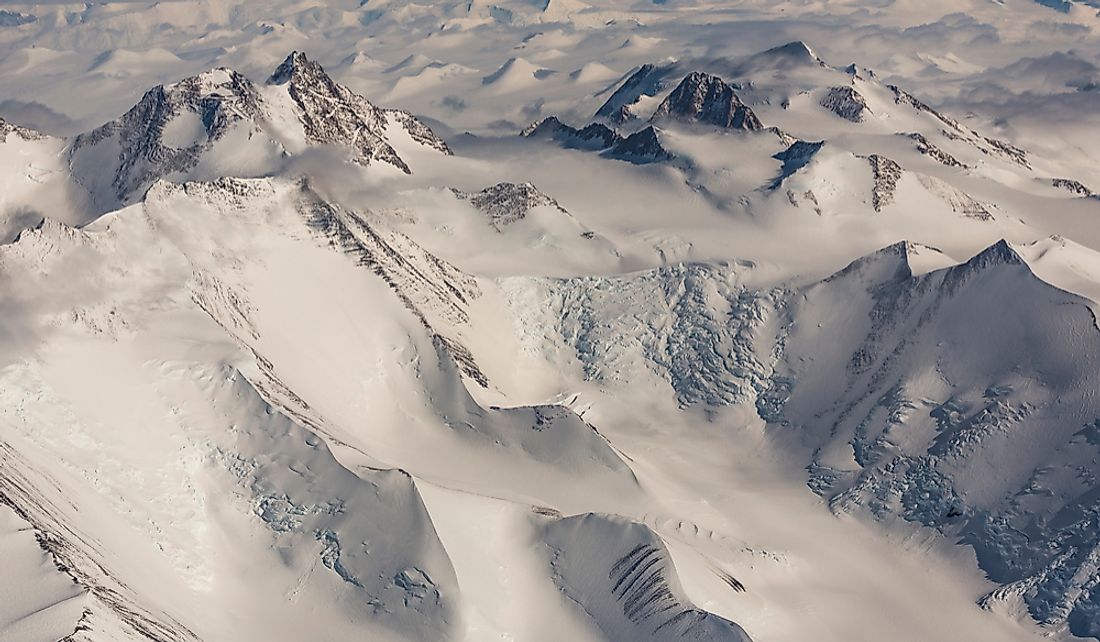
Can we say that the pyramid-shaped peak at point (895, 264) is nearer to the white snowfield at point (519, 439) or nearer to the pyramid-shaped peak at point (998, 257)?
the white snowfield at point (519, 439)

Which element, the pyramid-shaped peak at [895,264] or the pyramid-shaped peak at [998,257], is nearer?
the pyramid-shaped peak at [998,257]

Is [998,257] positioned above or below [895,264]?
above

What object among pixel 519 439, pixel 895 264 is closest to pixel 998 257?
pixel 895 264

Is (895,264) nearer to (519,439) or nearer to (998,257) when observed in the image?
(998,257)

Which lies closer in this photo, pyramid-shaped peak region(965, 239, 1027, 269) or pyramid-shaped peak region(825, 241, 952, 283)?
pyramid-shaped peak region(965, 239, 1027, 269)

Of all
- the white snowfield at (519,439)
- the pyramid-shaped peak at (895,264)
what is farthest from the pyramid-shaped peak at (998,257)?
the pyramid-shaped peak at (895,264)

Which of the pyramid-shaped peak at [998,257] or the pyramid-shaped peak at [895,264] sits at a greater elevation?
the pyramid-shaped peak at [998,257]

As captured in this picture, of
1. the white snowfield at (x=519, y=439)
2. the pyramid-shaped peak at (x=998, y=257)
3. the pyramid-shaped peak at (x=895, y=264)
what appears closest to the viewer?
the white snowfield at (x=519, y=439)

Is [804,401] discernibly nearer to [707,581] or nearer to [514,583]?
[707,581]

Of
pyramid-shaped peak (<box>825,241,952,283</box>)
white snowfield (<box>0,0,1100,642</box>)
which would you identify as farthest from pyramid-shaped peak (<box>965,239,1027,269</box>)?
pyramid-shaped peak (<box>825,241,952,283</box>)

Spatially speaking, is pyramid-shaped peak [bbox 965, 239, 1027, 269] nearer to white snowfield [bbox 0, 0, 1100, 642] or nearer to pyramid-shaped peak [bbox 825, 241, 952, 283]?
white snowfield [bbox 0, 0, 1100, 642]

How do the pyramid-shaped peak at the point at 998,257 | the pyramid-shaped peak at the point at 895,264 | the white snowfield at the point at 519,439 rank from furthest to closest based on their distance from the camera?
1. the pyramid-shaped peak at the point at 895,264
2. the pyramid-shaped peak at the point at 998,257
3. the white snowfield at the point at 519,439
